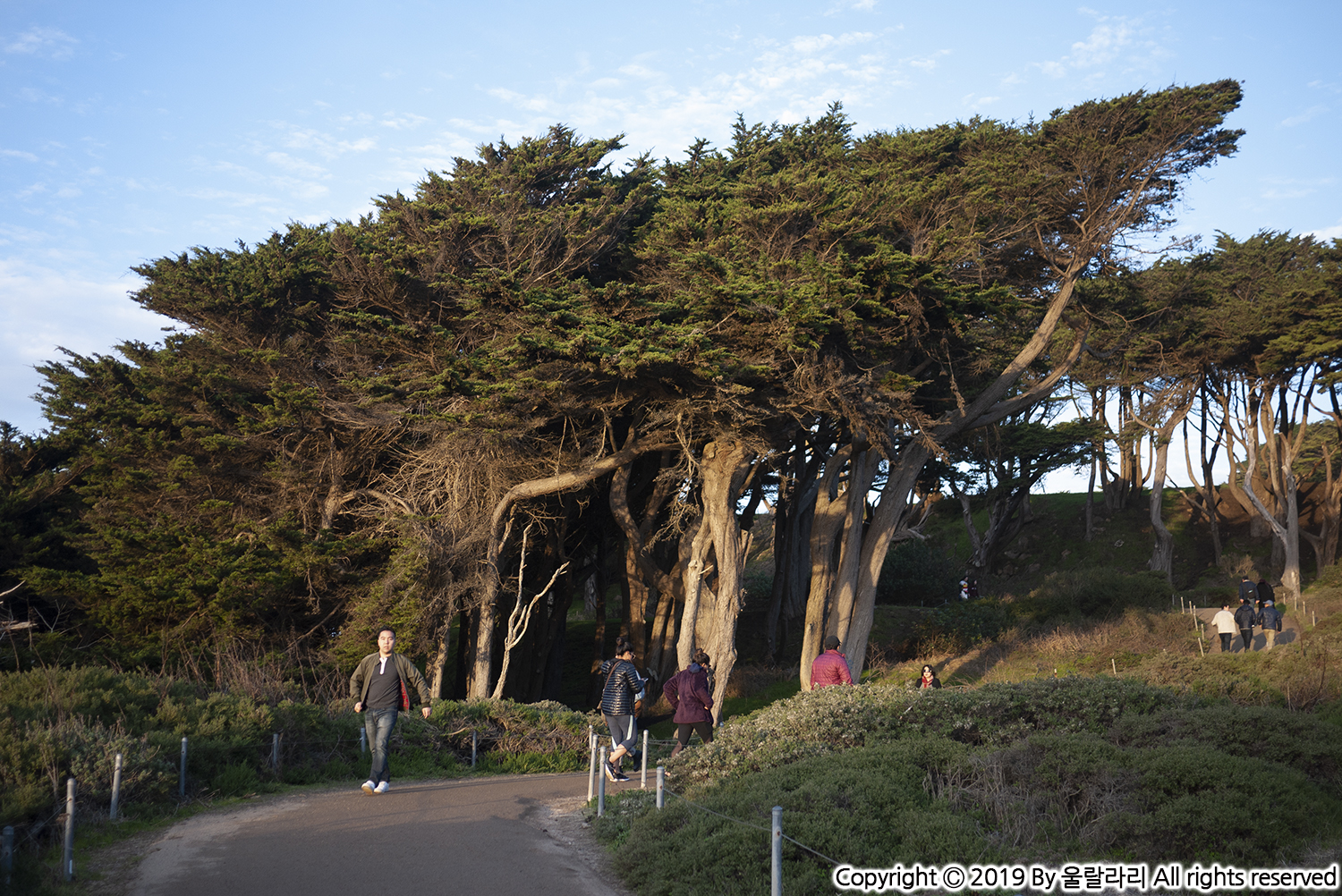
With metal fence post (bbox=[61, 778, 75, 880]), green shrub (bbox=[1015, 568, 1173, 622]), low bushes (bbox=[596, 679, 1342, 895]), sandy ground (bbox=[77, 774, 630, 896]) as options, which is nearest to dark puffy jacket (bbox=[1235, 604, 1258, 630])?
green shrub (bbox=[1015, 568, 1173, 622])

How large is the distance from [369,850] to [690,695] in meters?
5.22

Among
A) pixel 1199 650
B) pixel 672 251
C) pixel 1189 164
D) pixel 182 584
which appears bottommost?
pixel 1199 650

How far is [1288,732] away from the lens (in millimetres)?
8344

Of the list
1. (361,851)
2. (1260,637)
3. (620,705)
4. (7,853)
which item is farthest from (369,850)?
(1260,637)

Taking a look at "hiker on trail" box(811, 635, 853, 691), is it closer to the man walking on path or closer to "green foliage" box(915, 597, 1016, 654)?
the man walking on path

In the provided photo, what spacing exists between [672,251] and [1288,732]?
11.9 m

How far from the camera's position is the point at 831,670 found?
38.0 ft

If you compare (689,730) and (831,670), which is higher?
(831,670)

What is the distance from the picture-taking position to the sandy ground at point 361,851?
591cm

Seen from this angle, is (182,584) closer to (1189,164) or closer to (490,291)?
(490,291)

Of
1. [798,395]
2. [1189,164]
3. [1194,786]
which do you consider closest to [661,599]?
[798,395]

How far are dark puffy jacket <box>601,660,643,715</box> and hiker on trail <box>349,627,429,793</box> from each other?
7.64ft

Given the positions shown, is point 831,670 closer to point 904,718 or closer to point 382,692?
point 904,718

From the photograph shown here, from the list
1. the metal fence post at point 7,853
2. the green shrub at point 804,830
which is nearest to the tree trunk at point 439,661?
the green shrub at point 804,830
